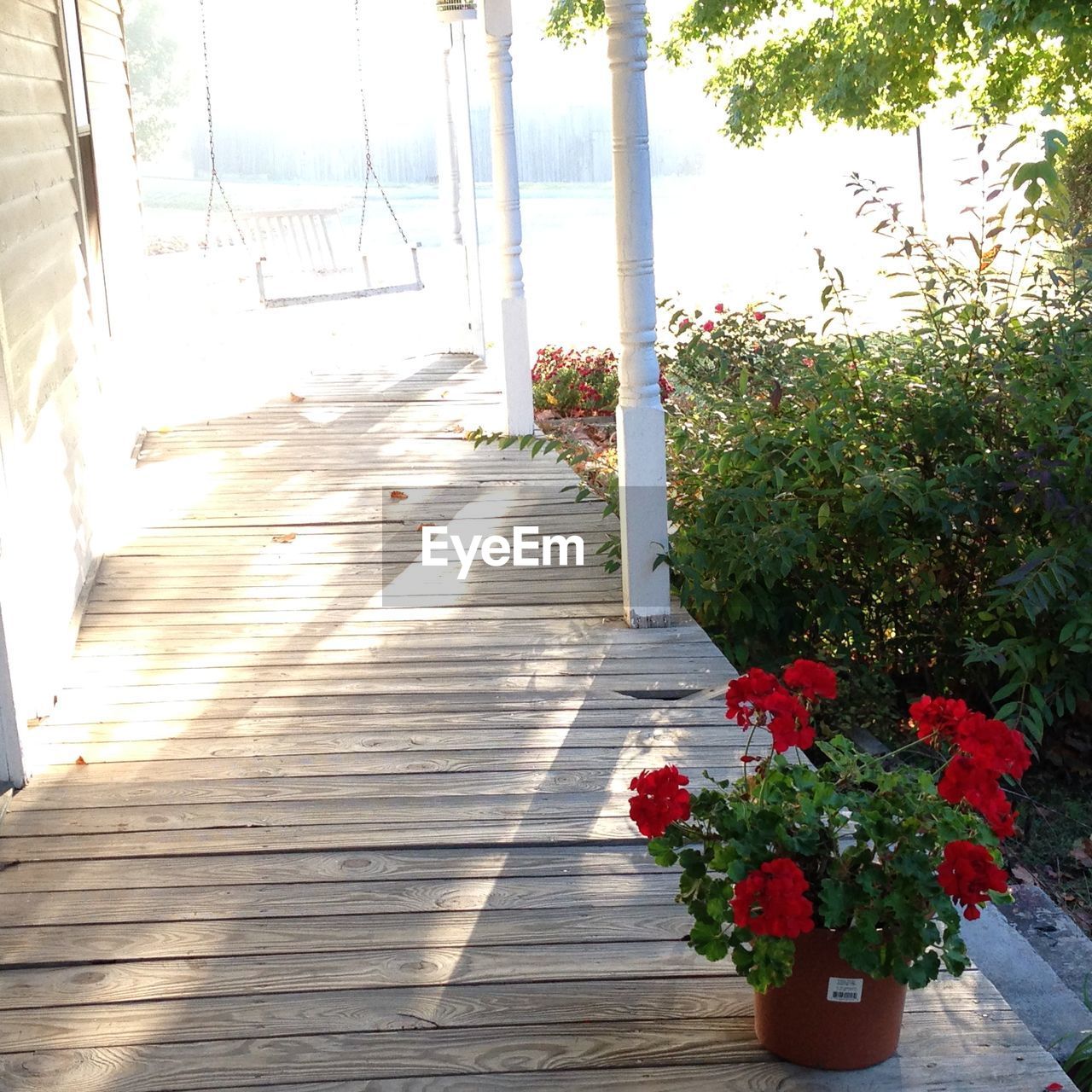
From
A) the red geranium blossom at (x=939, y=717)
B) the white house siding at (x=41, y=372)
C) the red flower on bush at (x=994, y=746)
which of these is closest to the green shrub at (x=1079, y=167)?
the white house siding at (x=41, y=372)

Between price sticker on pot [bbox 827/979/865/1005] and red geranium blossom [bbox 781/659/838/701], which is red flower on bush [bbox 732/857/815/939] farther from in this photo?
red geranium blossom [bbox 781/659/838/701]

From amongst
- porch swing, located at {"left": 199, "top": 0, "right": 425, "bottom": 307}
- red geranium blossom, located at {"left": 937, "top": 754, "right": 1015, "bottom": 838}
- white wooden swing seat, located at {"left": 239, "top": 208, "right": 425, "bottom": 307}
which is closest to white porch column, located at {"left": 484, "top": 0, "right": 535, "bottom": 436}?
porch swing, located at {"left": 199, "top": 0, "right": 425, "bottom": 307}

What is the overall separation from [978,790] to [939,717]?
0.20 meters

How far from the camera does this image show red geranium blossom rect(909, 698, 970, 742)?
1931mm

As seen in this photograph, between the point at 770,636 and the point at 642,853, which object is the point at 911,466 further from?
the point at 642,853

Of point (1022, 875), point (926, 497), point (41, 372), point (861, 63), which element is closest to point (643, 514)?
point (926, 497)

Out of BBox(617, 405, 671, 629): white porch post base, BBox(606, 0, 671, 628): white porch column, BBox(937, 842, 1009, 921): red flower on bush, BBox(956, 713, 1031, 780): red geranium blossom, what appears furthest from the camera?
BBox(617, 405, 671, 629): white porch post base

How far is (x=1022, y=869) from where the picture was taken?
3387mm

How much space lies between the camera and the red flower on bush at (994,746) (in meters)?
1.80

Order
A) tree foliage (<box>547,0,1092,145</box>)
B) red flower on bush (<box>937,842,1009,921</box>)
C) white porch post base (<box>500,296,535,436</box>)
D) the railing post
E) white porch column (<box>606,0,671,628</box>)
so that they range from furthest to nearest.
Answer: tree foliage (<box>547,0,1092,145</box>) < the railing post < white porch post base (<box>500,296,535,436</box>) < white porch column (<box>606,0,671,628</box>) < red flower on bush (<box>937,842,1009,921</box>)

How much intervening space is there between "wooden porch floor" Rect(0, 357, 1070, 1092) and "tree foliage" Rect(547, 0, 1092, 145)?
22.6 ft

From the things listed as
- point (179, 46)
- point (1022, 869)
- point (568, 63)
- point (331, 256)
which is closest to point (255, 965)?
point (1022, 869)

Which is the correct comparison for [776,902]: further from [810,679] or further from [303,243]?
[303,243]

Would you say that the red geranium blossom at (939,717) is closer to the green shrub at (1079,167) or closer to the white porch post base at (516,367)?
the white porch post base at (516,367)
